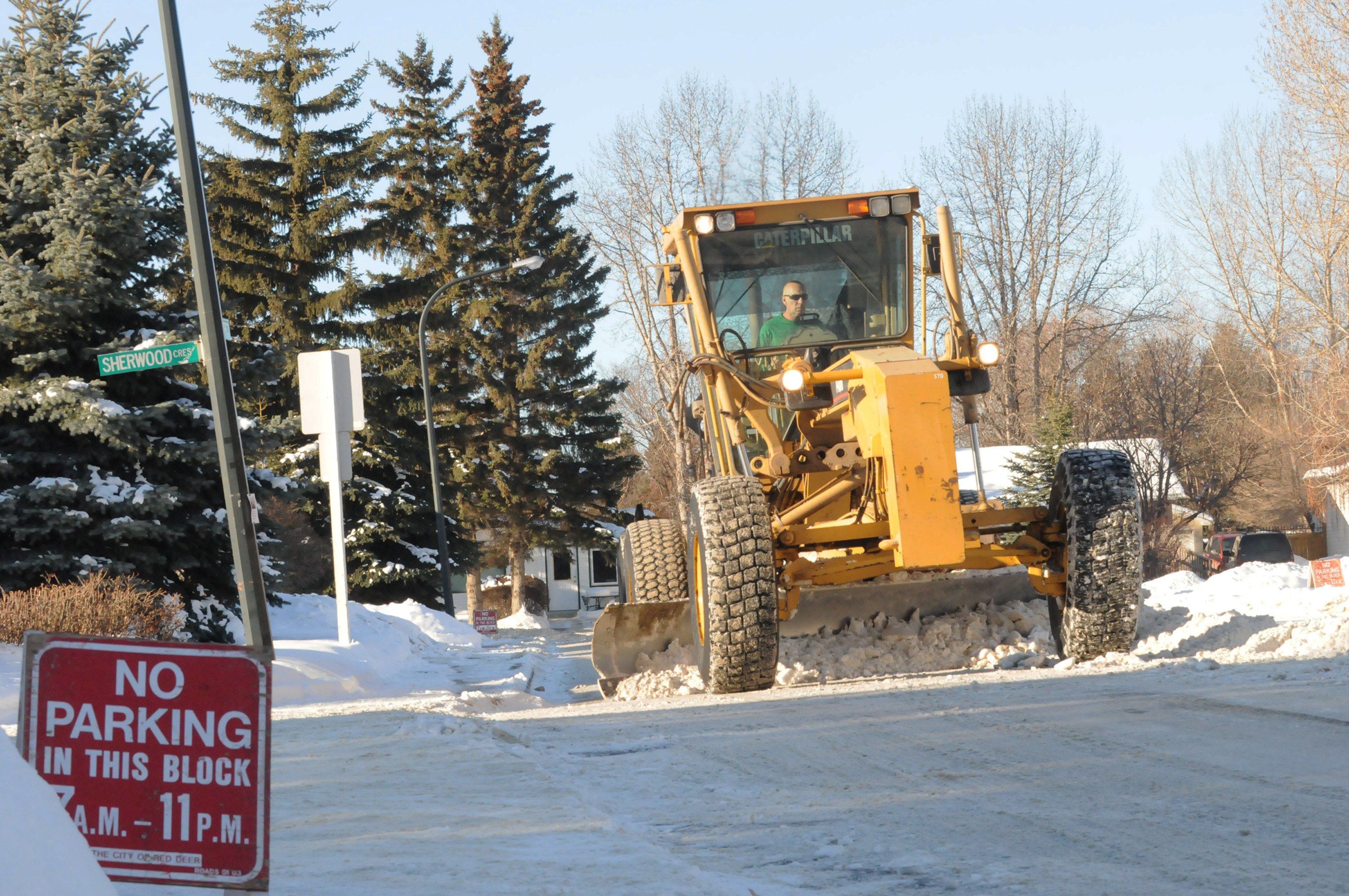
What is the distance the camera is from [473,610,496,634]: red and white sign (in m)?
23.2

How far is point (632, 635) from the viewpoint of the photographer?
10.4 meters

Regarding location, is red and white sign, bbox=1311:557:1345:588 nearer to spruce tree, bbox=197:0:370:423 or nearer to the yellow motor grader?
the yellow motor grader

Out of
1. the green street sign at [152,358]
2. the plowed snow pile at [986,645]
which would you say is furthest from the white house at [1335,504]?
the green street sign at [152,358]

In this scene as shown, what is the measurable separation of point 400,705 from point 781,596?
121 inches

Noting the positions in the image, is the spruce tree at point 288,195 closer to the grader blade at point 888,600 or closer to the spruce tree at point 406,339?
the spruce tree at point 406,339

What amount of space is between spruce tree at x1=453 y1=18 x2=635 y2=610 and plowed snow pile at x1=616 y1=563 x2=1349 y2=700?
2894 cm

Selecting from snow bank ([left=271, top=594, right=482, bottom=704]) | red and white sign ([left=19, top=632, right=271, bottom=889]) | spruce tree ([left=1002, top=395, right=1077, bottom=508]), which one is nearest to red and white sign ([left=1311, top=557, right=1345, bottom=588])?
snow bank ([left=271, top=594, right=482, bottom=704])

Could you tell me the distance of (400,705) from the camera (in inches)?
389

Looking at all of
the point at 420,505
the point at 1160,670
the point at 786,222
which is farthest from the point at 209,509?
the point at 420,505

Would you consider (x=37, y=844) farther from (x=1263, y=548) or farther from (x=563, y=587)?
(x=563, y=587)

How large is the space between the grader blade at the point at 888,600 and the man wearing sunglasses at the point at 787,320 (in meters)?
2.00

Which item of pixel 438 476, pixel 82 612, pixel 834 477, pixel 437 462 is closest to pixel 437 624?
pixel 438 476

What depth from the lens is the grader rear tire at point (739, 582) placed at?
8320 mm

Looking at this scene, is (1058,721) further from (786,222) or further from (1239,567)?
(1239,567)
